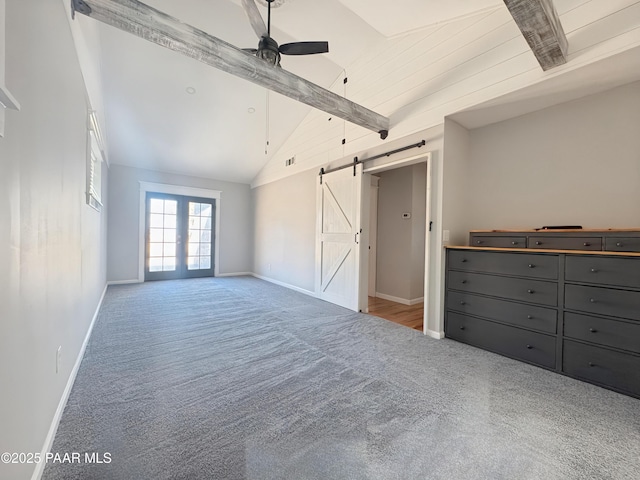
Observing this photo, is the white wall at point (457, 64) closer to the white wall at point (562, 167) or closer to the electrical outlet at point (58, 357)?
the white wall at point (562, 167)

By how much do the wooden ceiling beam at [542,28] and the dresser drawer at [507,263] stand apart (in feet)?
5.53

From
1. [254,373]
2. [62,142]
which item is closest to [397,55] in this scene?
[62,142]

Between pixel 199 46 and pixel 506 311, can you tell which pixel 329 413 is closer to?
pixel 506 311

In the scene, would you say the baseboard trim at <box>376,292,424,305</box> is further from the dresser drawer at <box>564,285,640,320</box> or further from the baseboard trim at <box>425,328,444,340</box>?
the dresser drawer at <box>564,285,640,320</box>

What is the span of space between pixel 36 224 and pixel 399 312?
4268 millimetres

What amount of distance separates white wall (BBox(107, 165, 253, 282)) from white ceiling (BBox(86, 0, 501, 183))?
11.0 inches

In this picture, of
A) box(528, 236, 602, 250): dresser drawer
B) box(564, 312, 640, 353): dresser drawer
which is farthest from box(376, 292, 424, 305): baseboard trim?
box(564, 312, 640, 353): dresser drawer

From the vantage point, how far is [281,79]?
9.11ft

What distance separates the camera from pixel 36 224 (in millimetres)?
1325

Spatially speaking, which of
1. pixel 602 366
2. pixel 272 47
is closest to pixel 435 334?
pixel 602 366

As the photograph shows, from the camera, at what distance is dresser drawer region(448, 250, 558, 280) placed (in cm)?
248

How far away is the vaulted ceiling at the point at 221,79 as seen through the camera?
10.2 ft

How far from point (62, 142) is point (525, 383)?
12.7ft

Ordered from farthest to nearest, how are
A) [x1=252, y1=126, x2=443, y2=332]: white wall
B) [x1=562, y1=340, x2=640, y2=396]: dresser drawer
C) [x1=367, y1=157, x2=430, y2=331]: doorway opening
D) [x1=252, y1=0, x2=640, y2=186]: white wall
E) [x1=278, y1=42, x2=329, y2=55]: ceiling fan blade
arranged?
[x1=367, y1=157, x2=430, y2=331]: doorway opening, [x1=252, y1=126, x2=443, y2=332]: white wall, [x1=278, y1=42, x2=329, y2=55]: ceiling fan blade, [x1=252, y1=0, x2=640, y2=186]: white wall, [x1=562, y1=340, x2=640, y2=396]: dresser drawer
